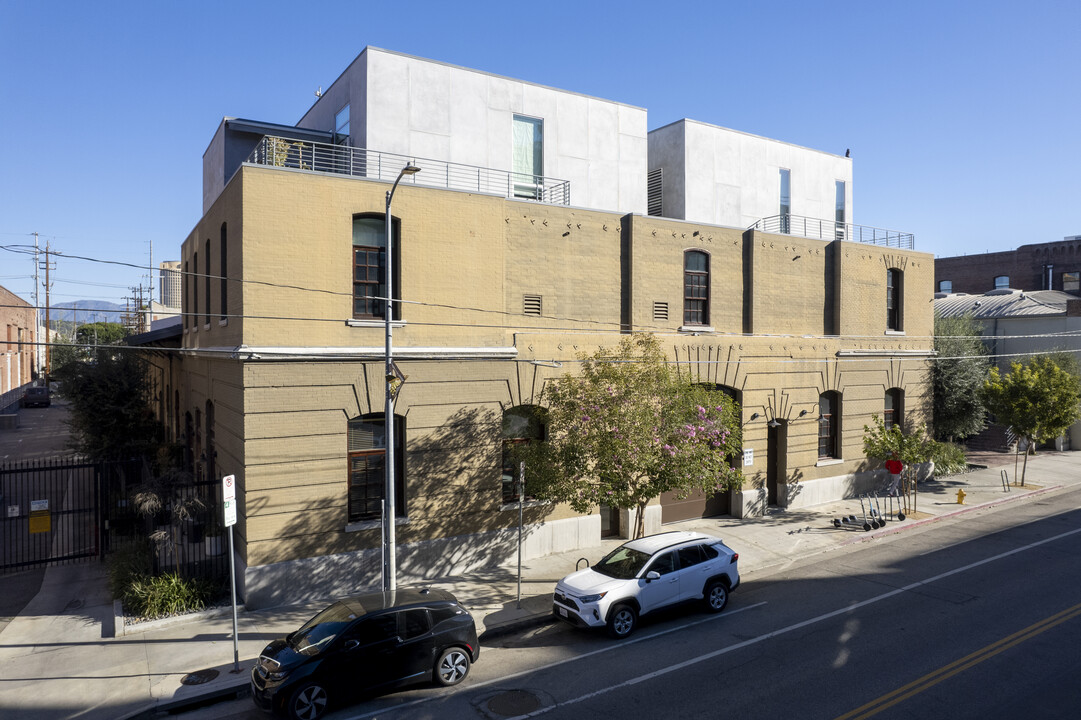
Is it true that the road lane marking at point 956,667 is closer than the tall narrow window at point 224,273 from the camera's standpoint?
Yes

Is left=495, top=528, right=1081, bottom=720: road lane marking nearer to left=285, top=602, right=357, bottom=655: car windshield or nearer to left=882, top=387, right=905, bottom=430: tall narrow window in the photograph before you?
left=285, top=602, right=357, bottom=655: car windshield

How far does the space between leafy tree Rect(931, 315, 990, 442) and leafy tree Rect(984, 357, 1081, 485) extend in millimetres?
1442

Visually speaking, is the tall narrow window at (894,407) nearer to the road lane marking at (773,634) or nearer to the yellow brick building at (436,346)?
the yellow brick building at (436,346)

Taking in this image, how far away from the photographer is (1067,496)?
94.3 feet

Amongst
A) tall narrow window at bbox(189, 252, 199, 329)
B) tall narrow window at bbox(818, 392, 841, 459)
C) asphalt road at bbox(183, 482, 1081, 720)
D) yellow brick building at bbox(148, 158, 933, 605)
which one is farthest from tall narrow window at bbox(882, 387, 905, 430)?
tall narrow window at bbox(189, 252, 199, 329)

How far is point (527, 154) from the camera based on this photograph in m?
23.4

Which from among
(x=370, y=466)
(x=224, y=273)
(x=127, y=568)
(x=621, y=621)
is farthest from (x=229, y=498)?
(x=224, y=273)

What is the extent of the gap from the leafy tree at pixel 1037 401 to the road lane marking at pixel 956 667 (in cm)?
1733

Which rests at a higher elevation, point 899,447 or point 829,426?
point 829,426

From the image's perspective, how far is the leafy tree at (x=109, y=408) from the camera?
83.8 ft

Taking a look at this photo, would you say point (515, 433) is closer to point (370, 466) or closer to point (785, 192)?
point (370, 466)

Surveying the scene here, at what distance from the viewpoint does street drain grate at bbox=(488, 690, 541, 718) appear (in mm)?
11367

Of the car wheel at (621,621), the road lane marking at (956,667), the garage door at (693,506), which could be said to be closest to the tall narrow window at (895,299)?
the garage door at (693,506)

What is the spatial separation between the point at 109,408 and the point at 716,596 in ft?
73.5
